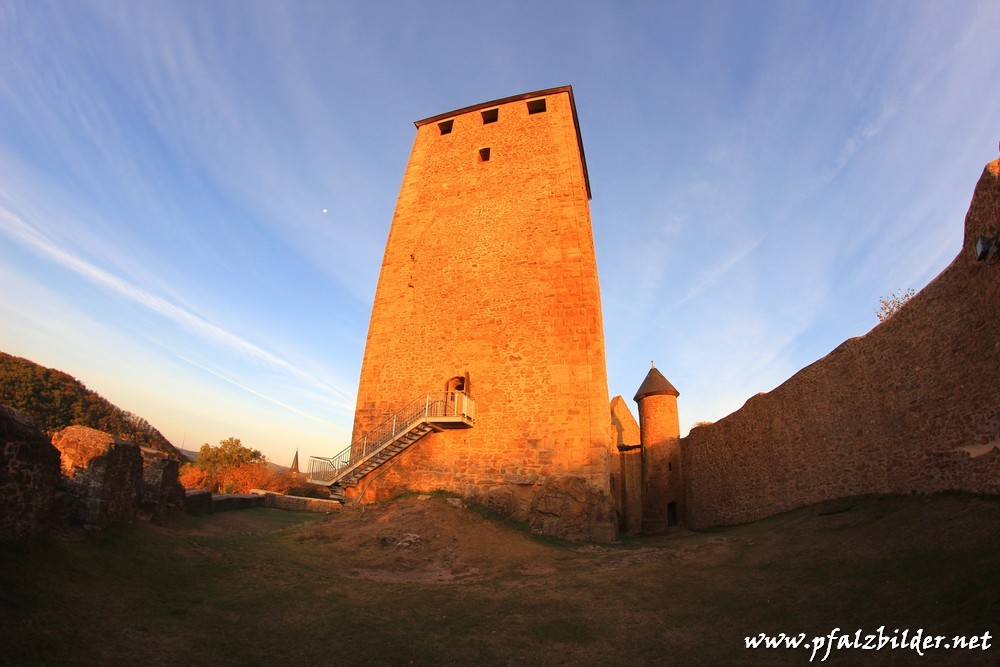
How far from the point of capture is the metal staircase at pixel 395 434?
44.2 feet

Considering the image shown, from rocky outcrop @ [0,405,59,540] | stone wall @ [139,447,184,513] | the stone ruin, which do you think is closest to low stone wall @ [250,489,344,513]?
stone wall @ [139,447,184,513]

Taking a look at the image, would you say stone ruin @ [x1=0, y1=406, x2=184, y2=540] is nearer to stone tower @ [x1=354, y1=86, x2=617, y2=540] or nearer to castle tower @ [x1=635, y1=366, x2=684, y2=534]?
stone tower @ [x1=354, y1=86, x2=617, y2=540]

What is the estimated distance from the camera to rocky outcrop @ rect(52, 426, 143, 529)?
6.64 metres

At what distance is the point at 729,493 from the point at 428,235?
13.4 meters

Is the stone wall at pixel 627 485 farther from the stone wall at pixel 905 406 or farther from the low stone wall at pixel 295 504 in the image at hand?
the low stone wall at pixel 295 504

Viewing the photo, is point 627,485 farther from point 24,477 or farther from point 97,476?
point 24,477

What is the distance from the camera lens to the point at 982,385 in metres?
7.29

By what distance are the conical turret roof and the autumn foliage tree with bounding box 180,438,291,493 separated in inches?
773

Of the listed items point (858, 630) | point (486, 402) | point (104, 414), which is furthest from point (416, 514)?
point (104, 414)

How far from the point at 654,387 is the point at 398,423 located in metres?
13.4

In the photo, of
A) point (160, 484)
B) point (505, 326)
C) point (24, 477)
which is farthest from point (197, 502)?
point (505, 326)

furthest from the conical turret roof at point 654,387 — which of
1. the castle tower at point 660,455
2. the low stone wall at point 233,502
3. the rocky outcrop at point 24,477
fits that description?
the rocky outcrop at point 24,477

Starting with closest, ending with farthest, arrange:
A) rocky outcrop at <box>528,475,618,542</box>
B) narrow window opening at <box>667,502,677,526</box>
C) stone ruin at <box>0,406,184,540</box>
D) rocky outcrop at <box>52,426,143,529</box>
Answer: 1. stone ruin at <box>0,406,184,540</box>
2. rocky outcrop at <box>52,426,143,529</box>
3. rocky outcrop at <box>528,475,618,542</box>
4. narrow window opening at <box>667,502,677,526</box>

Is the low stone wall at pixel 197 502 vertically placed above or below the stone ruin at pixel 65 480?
below
